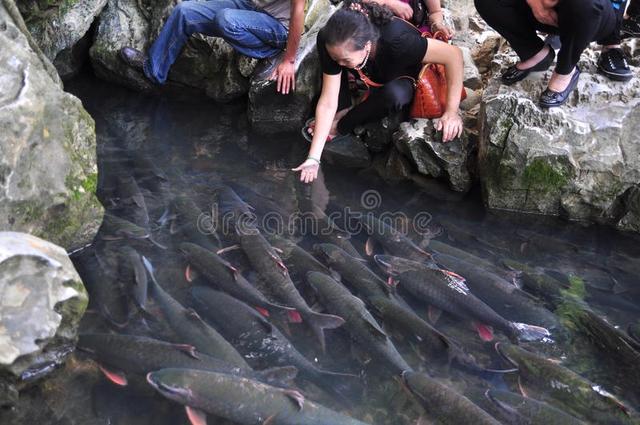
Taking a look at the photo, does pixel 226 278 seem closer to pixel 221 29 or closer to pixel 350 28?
pixel 350 28

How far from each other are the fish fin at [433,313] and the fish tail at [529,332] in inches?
19.5

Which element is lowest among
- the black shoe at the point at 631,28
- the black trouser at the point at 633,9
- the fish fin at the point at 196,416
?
the fish fin at the point at 196,416

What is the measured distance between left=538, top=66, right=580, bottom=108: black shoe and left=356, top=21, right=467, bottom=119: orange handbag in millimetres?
865

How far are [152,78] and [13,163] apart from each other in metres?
3.21

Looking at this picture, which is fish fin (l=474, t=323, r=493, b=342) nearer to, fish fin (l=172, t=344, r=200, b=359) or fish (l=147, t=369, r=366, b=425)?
fish (l=147, t=369, r=366, b=425)

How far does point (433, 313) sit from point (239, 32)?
Answer: 11.8 feet

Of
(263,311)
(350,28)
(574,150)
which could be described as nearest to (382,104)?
(350,28)

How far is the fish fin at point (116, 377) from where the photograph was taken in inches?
139

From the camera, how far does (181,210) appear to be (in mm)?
5117

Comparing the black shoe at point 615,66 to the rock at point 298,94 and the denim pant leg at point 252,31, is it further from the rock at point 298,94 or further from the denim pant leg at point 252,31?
the denim pant leg at point 252,31

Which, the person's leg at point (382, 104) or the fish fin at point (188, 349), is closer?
the fish fin at point (188, 349)

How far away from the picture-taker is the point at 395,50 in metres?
5.19

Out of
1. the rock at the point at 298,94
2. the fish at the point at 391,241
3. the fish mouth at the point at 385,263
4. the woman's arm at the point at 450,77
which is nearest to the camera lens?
the fish mouth at the point at 385,263

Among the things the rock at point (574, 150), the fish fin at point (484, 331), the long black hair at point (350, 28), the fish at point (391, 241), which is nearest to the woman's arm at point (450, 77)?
the rock at point (574, 150)
